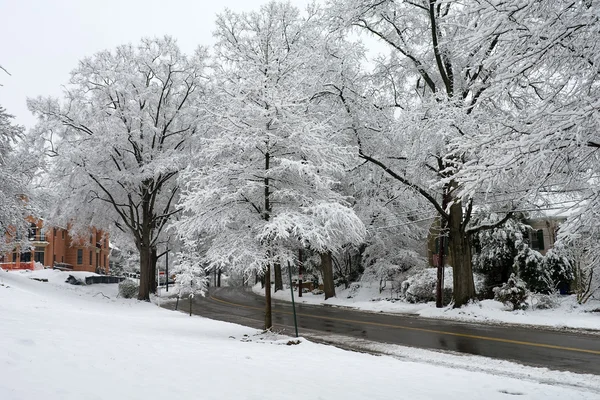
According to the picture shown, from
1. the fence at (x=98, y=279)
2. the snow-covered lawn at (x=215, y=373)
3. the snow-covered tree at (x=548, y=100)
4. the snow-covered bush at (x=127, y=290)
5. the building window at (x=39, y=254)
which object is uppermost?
the snow-covered tree at (x=548, y=100)

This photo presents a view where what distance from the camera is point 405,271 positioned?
33375 mm

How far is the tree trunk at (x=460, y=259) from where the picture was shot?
21031 mm

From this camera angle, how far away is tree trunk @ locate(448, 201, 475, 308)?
21031 millimetres

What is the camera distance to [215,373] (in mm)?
6902

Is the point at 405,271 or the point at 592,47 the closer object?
the point at 592,47

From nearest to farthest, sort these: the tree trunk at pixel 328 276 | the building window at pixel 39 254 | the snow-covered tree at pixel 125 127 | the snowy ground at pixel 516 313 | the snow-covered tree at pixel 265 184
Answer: the snow-covered tree at pixel 265 184 < the snowy ground at pixel 516 313 < the snow-covered tree at pixel 125 127 < the tree trunk at pixel 328 276 < the building window at pixel 39 254

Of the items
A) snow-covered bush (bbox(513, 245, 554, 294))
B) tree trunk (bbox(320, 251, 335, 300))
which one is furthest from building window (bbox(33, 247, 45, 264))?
snow-covered bush (bbox(513, 245, 554, 294))

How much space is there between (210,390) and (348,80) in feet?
54.2

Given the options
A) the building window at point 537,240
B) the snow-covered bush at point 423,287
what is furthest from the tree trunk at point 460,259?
the building window at point 537,240

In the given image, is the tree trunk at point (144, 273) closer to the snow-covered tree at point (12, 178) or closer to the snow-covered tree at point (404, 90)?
the snow-covered tree at point (12, 178)

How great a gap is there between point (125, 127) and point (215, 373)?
20.7 metres

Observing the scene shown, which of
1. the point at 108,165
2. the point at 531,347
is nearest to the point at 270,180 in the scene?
the point at 531,347

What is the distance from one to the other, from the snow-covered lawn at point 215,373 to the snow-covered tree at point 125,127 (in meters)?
15.6

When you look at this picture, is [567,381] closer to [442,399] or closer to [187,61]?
[442,399]
